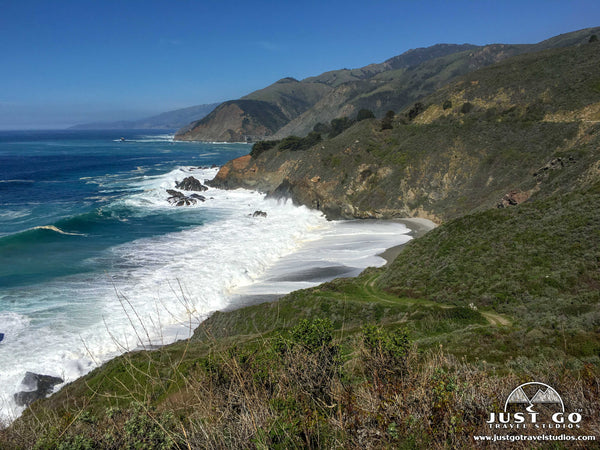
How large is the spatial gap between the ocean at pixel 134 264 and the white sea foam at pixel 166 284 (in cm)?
8

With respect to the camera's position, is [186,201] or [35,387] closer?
[35,387]

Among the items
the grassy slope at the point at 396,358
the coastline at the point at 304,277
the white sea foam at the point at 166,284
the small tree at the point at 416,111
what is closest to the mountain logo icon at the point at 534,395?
the grassy slope at the point at 396,358

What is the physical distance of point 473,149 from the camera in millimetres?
41188

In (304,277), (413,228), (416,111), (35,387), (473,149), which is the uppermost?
(416,111)

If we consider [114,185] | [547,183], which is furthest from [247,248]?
[114,185]

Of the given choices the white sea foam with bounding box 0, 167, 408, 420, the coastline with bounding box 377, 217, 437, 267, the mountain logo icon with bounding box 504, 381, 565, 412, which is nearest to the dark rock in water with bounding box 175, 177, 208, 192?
the white sea foam with bounding box 0, 167, 408, 420

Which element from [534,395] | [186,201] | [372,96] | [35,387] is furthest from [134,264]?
[372,96]

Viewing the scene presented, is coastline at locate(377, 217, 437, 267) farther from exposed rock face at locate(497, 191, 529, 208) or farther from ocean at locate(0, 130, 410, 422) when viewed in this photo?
exposed rock face at locate(497, 191, 529, 208)

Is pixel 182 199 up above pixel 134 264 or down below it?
above

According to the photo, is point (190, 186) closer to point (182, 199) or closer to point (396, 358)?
point (182, 199)

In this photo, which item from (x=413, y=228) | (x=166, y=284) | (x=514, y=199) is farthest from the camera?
(x=413, y=228)

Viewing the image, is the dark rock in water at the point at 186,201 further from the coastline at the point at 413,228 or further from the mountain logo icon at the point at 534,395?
the mountain logo icon at the point at 534,395
